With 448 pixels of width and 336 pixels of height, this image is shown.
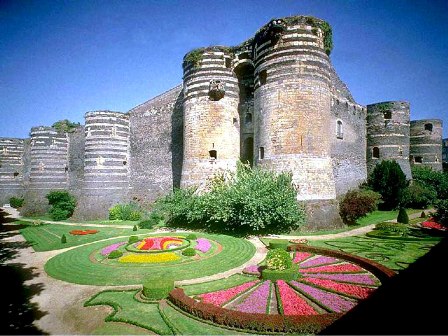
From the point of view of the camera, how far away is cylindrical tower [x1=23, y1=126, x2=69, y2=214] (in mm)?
29670

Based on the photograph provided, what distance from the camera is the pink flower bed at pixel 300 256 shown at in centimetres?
1220

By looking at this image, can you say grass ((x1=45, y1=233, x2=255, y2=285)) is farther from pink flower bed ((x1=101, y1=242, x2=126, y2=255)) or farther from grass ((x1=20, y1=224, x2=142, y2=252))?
grass ((x1=20, y1=224, x2=142, y2=252))

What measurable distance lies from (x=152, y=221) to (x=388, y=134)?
26.6 m

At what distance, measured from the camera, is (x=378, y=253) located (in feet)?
42.1

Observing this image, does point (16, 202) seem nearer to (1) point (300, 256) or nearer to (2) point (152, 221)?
(2) point (152, 221)

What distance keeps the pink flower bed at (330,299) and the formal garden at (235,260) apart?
3cm

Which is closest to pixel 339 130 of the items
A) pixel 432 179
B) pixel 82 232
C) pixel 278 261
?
pixel 432 179

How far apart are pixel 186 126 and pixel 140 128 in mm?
8436

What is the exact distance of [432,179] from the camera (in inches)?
1219

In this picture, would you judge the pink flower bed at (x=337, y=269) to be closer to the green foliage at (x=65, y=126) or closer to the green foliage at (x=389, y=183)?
the green foliage at (x=389, y=183)

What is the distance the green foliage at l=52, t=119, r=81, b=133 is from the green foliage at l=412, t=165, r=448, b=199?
40064 millimetres

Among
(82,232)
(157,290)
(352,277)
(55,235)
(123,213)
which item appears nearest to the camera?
(157,290)

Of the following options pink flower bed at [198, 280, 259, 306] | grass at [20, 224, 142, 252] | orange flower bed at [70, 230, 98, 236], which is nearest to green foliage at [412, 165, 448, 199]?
pink flower bed at [198, 280, 259, 306]

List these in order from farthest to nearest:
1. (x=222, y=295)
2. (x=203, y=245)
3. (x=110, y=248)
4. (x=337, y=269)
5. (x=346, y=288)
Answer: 1. (x=203, y=245)
2. (x=110, y=248)
3. (x=337, y=269)
4. (x=346, y=288)
5. (x=222, y=295)
